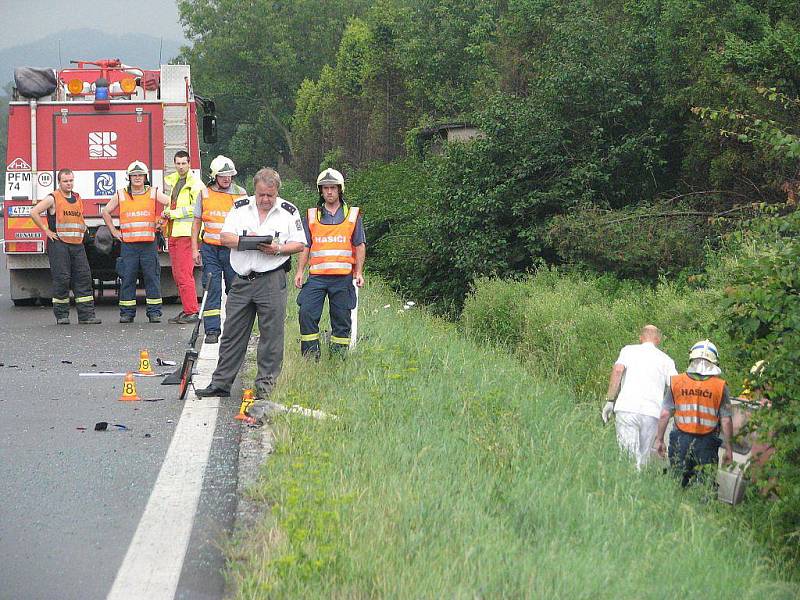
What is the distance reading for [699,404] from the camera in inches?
359

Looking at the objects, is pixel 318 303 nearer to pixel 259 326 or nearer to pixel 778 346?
pixel 259 326

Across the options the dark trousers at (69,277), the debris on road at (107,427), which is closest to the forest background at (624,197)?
the debris on road at (107,427)

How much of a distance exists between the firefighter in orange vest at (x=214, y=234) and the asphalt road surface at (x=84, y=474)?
606 mm

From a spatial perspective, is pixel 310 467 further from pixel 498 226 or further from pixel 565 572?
pixel 498 226

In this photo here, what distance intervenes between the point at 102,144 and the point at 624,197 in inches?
423

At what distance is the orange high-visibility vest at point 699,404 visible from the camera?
9062 mm

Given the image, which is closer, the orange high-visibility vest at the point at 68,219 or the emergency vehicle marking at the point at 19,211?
the orange high-visibility vest at the point at 68,219

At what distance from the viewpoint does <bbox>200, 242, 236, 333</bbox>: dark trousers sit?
11.2 metres

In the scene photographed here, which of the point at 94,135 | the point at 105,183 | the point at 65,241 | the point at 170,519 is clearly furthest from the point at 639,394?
the point at 94,135

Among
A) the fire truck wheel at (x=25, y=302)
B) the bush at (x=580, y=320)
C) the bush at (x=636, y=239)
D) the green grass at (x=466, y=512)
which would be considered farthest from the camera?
the bush at (x=636, y=239)

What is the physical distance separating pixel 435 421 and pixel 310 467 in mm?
1598

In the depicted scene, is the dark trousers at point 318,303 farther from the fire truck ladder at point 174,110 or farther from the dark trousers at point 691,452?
the fire truck ladder at point 174,110

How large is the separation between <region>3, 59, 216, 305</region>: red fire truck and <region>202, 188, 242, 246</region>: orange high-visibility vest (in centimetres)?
502

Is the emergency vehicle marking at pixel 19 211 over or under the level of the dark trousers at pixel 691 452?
over
